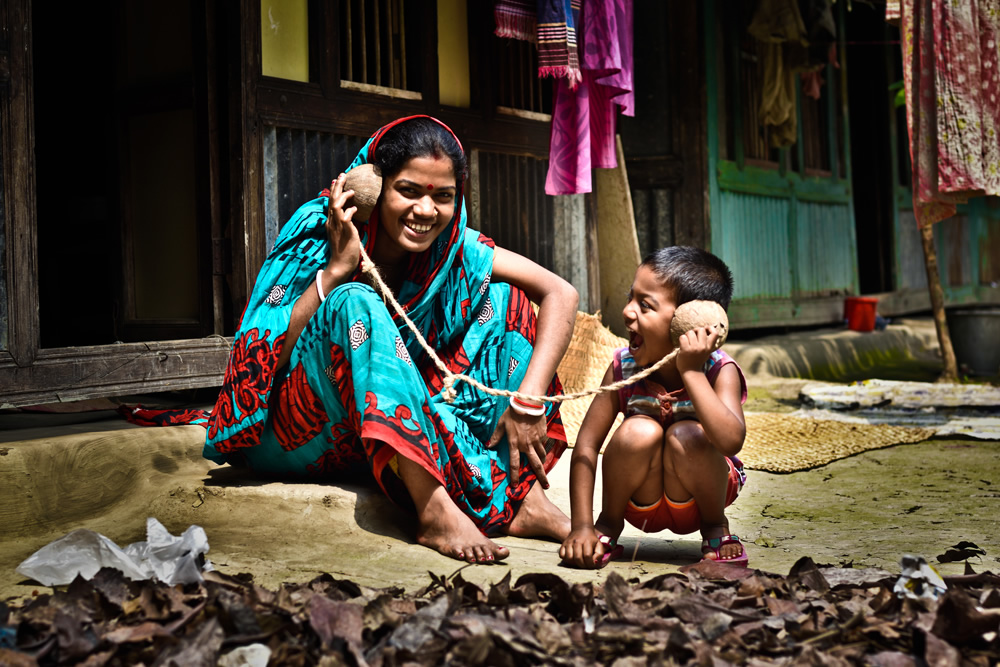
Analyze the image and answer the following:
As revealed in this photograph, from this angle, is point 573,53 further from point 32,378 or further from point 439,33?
point 32,378

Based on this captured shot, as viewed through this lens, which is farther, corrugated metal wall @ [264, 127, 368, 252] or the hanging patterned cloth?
the hanging patterned cloth

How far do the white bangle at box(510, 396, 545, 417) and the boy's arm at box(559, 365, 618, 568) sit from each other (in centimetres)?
17

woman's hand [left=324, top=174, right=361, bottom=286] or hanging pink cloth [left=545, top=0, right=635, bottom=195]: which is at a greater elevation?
hanging pink cloth [left=545, top=0, right=635, bottom=195]

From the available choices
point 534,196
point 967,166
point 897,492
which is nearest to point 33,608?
point 897,492

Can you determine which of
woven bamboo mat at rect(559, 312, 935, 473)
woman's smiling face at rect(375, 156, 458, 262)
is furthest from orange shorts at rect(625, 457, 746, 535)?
woven bamboo mat at rect(559, 312, 935, 473)

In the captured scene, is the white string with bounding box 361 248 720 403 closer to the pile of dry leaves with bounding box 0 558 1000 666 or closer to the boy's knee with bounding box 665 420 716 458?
the boy's knee with bounding box 665 420 716 458

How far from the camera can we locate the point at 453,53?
514cm

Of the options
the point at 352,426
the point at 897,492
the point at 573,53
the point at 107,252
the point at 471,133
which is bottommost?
the point at 897,492

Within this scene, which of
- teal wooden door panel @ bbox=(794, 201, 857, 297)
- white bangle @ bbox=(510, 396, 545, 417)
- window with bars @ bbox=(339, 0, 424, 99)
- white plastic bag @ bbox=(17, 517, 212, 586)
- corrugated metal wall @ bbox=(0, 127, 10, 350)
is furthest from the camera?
teal wooden door panel @ bbox=(794, 201, 857, 297)

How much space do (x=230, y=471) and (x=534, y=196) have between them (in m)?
3.10

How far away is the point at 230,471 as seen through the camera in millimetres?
3111

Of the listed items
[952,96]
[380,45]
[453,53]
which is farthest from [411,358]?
[952,96]

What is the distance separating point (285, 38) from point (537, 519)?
8.88 ft

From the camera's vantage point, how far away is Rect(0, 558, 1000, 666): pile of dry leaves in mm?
1644
